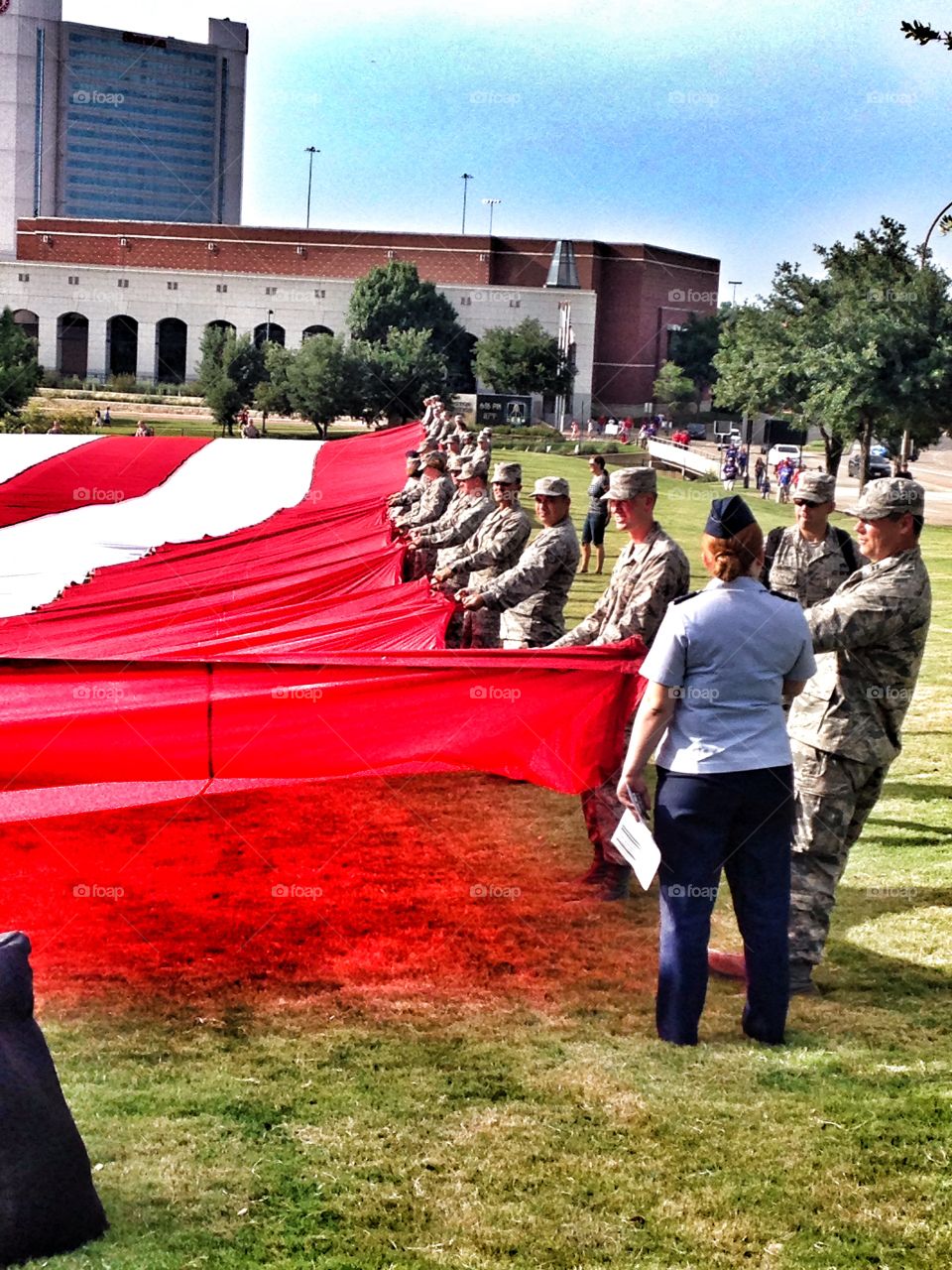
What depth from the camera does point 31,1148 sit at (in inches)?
150

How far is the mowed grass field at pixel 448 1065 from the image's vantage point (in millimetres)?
4180

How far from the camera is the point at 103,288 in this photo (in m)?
88.4

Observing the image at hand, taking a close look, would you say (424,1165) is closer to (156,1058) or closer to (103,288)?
(156,1058)

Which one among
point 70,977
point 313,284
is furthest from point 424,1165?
point 313,284

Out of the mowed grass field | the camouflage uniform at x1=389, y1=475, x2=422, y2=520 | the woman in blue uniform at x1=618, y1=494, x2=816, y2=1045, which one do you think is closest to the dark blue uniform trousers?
the woman in blue uniform at x1=618, y1=494, x2=816, y2=1045

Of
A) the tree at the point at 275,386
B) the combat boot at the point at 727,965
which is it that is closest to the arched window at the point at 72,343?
the tree at the point at 275,386

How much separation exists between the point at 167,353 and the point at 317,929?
86.4m

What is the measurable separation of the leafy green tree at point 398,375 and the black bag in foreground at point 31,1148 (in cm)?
5970

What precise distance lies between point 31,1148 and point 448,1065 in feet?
5.56

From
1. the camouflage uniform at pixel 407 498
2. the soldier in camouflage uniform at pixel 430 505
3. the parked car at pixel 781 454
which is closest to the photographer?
the soldier in camouflage uniform at pixel 430 505

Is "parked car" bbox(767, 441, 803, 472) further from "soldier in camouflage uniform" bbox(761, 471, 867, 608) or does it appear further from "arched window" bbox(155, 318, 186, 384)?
"soldier in camouflage uniform" bbox(761, 471, 867, 608)

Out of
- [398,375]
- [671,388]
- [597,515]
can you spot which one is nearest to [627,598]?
[597,515]

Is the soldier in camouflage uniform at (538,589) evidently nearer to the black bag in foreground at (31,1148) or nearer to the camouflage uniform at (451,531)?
the camouflage uniform at (451,531)

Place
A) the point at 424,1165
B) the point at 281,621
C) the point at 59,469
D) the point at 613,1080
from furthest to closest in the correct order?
1. the point at 59,469
2. the point at 281,621
3. the point at 613,1080
4. the point at 424,1165
